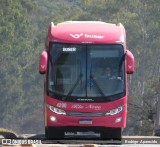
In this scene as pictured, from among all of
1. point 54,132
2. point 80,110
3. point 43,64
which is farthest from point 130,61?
point 54,132

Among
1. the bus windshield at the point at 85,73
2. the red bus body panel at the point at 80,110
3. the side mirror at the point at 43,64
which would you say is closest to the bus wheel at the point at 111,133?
the red bus body panel at the point at 80,110

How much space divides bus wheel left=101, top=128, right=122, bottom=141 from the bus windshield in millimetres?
808

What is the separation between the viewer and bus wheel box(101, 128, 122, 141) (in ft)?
57.8

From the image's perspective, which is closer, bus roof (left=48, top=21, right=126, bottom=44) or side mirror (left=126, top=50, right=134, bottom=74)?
side mirror (left=126, top=50, right=134, bottom=74)

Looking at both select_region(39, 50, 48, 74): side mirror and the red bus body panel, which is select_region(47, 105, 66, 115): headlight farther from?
select_region(39, 50, 48, 74): side mirror

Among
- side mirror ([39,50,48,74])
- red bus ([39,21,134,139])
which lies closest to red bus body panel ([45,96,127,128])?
red bus ([39,21,134,139])

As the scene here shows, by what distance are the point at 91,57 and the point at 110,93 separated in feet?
3.42

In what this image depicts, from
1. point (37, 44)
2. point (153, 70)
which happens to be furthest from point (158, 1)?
point (37, 44)

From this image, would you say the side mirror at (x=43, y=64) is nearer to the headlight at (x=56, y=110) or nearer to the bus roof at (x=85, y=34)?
the bus roof at (x=85, y=34)

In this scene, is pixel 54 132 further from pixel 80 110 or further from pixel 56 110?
pixel 80 110

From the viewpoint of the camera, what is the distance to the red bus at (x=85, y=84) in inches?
685

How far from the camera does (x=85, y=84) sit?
17547mm

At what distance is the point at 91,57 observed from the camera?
58.1 ft

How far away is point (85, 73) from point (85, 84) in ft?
0.92
